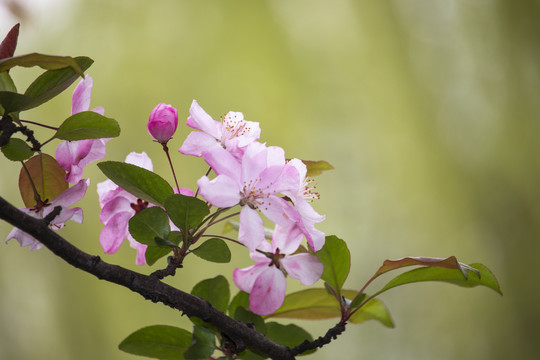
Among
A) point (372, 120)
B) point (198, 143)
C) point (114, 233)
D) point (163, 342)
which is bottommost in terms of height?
point (163, 342)

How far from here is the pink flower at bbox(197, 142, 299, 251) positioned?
468mm

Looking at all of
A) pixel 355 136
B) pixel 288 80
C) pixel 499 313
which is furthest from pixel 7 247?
pixel 499 313

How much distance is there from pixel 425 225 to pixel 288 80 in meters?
0.93

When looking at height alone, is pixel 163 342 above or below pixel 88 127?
below

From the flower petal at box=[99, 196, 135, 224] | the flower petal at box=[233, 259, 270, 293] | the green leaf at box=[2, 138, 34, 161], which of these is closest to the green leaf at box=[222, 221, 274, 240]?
the flower petal at box=[233, 259, 270, 293]

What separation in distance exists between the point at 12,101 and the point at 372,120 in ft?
7.02

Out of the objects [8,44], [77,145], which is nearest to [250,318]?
[77,145]

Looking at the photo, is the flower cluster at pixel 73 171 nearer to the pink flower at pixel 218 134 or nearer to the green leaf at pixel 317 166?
the pink flower at pixel 218 134

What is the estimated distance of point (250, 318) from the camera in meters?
0.56

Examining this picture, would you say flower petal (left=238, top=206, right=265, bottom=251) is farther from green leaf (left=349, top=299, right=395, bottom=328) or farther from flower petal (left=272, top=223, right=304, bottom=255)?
green leaf (left=349, top=299, right=395, bottom=328)

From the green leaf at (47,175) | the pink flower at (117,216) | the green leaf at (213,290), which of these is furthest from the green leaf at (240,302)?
the green leaf at (47,175)

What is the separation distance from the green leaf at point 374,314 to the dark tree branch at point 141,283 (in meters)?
0.16

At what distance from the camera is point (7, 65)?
415mm

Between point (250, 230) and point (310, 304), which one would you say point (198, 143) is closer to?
point (250, 230)
